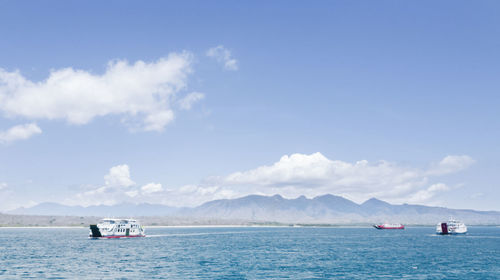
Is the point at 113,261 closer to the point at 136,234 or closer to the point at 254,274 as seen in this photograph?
the point at 254,274

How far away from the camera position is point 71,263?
3334 inches

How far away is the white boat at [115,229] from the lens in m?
163

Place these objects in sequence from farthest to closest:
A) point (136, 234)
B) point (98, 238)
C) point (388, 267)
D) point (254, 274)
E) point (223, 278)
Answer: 1. point (136, 234)
2. point (98, 238)
3. point (388, 267)
4. point (254, 274)
5. point (223, 278)

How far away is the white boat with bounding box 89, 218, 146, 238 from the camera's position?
16312 centimetres

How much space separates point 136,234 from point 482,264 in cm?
13345

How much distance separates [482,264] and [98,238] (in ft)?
446

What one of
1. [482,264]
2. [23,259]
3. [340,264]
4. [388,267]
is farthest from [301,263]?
[23,259]

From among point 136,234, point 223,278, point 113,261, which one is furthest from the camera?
point 136,234

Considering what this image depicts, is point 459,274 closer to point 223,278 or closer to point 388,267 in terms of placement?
point 388,267

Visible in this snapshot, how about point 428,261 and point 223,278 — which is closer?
point 223,278

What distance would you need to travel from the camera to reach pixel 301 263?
8756 centimetres

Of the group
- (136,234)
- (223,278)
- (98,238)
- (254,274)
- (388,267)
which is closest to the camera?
(223,278)

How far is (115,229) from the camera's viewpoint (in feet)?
547

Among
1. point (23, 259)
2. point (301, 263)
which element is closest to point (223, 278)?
point (301, 263)
